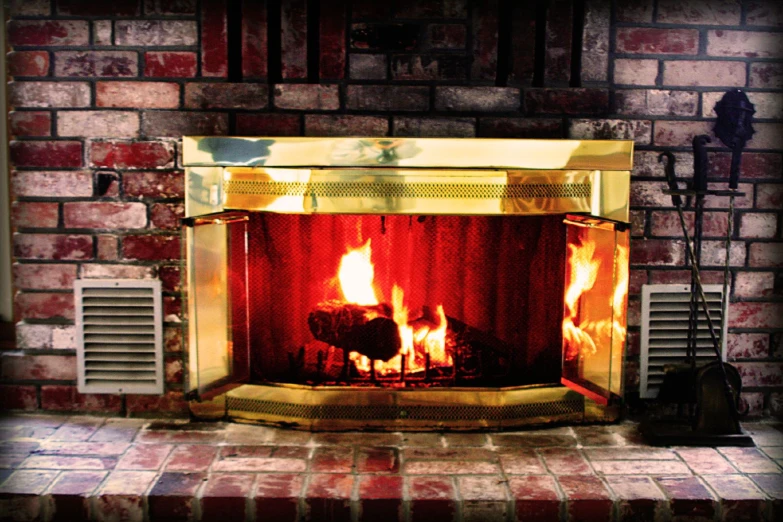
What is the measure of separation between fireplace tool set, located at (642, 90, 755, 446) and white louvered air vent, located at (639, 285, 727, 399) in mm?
45

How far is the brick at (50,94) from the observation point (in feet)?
7.78

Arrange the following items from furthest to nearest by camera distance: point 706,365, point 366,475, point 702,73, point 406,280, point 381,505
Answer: point 406,280, point 702,73, point 706,365, point 366,475, point 381,505

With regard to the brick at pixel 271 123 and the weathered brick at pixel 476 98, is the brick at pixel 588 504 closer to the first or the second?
the weathered brick at pixel 476 98

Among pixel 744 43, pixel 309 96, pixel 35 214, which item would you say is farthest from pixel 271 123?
pixel 744 43

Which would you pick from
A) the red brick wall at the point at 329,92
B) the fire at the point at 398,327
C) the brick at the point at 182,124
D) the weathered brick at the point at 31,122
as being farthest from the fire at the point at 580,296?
the weathered brick at the point at 31,122

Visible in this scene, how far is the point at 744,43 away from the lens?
2395mm

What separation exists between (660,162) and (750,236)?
1.49ft

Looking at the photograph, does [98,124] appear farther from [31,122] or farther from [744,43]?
[744,43]

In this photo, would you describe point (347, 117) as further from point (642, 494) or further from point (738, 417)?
point (738, 417)

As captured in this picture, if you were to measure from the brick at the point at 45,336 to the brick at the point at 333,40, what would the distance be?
1373 mm

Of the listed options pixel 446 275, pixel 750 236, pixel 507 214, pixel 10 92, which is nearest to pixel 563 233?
pixel 507 214

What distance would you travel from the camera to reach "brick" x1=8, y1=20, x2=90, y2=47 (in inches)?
92.6

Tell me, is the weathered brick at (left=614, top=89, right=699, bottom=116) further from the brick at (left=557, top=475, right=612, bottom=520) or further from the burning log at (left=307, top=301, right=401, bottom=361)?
the brick at (left=557, top=475, right=612, bottom=520)

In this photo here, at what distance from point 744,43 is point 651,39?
352mm
